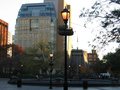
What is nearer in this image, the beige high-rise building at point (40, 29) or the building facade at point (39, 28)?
the building facade at point (39, 28)

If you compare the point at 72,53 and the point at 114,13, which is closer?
the point at 114,13

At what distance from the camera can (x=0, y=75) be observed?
449 feet

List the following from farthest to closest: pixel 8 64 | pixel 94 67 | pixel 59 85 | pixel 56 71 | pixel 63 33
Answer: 1. pixel 94 67
2. pixel 56 71
3. pixel 8 64
4. pixel 59 85
5. pixel 63 33

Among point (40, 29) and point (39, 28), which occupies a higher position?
point (40, 29)

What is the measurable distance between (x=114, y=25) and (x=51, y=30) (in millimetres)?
168501

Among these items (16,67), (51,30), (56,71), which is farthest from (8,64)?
(51,30)

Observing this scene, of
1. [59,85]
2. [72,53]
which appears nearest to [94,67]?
[72,53]

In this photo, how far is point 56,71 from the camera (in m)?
151

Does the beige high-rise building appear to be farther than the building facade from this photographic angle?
Yes

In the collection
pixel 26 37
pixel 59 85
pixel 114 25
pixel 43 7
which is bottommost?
pixel 59 85

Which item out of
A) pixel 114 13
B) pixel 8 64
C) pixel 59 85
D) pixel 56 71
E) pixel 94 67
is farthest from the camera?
pixel 94 67

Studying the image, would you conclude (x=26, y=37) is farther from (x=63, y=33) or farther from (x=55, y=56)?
(x=63, y=33)

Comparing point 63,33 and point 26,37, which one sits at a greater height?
point 26,37

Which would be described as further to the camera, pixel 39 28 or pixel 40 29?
pixel 40 29
